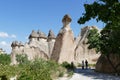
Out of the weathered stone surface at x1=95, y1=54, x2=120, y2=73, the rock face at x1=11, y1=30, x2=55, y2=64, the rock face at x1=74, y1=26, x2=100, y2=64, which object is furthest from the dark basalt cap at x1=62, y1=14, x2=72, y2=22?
the rock face at x1=11, y1=30, x2=55, y2=64

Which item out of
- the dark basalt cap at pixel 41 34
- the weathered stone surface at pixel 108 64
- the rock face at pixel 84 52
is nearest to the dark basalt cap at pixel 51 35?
the dark basalt cap at pixel 41 34

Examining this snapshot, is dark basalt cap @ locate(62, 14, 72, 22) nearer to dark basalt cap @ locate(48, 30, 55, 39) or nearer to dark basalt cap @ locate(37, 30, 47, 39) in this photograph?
dark basalt cap @ locate(48, 30, 55, 39)

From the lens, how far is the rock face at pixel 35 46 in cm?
5788

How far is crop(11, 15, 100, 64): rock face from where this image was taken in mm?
38000

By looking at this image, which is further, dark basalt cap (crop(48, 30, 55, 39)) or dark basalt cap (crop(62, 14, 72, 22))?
dark basalt cap (crop(48, 30, 55, 39))

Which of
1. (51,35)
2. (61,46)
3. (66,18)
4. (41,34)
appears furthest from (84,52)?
(66,18)

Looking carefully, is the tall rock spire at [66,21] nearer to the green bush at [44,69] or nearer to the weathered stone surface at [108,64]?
the weathered stone surface at [108,64]

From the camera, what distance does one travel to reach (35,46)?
194 ft

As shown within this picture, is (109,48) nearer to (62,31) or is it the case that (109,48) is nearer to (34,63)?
(34,63)

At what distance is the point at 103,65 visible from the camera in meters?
29.1

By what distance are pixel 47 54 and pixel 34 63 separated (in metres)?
37.6

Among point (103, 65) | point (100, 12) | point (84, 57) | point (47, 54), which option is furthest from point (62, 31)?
point (100, 12)

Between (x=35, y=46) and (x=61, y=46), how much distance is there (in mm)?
21940

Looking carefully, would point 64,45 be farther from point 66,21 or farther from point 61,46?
point 66,21
